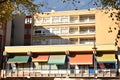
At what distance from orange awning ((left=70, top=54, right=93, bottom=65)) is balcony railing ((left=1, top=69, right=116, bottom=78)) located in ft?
3.89

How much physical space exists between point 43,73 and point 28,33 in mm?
16579

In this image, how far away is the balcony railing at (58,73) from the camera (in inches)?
2235

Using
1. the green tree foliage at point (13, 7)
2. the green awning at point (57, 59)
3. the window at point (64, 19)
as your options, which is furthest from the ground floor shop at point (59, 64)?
the green tree foliage at point (13, 7)

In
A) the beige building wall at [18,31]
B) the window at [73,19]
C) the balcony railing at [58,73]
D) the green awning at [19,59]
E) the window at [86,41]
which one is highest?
the window at [73,19]

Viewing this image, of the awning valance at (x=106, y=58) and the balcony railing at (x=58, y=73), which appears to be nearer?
the balcony railing at (x=58, y=73)

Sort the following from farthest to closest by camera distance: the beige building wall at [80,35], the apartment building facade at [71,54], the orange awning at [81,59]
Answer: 1. the beige building wall at [80,35]
2. the apartment building facade at [71,54]
3. the orange awning at [81,59]

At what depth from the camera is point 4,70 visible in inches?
2405

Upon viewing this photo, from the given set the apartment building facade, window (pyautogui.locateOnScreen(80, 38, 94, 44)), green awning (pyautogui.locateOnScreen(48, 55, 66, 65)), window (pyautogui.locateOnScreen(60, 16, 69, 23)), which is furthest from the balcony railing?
window (pyautogui.locateOnScreen(60, 16, 69, 23))

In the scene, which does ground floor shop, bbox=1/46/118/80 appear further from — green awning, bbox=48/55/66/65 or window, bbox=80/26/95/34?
window, bbox=80/26/95/34

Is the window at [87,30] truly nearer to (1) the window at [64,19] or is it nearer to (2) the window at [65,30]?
(2) the window at [65,30]

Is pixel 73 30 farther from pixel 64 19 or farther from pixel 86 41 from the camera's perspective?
pixel 86 41

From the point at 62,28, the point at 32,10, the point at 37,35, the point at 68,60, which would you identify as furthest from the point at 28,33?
the point at 32,10

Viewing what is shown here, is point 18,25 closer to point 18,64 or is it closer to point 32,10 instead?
point 18,64

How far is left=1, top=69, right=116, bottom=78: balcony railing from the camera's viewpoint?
186 feet
